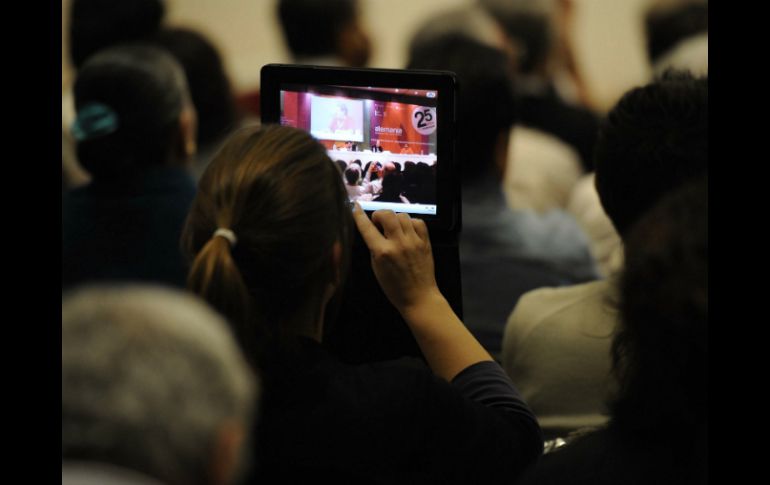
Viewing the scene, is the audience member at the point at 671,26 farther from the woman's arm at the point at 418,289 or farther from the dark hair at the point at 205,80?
the woman's arm at the point at 418,289

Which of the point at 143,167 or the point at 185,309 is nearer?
the point at 185,309

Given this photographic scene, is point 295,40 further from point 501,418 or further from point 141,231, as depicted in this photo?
point 501,418

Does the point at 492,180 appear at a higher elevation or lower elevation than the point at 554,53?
lower

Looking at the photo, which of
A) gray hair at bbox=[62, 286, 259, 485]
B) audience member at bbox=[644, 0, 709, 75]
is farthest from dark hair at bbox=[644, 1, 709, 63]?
gray hair at bbox=[62, 286, 259, 485]

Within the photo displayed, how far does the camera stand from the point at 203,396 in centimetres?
97

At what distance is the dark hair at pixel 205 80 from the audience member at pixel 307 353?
1.45 meters

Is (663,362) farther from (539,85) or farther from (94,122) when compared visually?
(539,85)

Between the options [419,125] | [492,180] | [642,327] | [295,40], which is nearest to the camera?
[642,327]

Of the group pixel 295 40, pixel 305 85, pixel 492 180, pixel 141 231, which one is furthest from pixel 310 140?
pixel 295 40

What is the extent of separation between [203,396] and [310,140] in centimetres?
57

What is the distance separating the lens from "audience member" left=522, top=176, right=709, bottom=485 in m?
1.30

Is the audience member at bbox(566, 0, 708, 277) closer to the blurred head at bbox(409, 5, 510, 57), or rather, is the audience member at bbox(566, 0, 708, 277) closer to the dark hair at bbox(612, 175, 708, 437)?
the blurred head at bbox(409, 5, 510, 57)

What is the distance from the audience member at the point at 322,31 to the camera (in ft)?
10.1

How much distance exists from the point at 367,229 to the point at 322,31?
1590 mm
